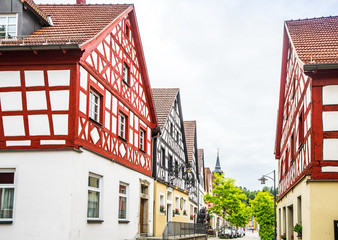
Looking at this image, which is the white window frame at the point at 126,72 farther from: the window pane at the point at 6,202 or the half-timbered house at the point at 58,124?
the window pane at the point at 6,202

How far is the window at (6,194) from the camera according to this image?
12.5 meters

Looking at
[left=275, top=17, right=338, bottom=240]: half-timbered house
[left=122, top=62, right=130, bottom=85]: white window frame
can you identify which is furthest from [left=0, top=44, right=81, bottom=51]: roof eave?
Result: [left=275, top=17, right=338, bottom=240]: half-timbered house

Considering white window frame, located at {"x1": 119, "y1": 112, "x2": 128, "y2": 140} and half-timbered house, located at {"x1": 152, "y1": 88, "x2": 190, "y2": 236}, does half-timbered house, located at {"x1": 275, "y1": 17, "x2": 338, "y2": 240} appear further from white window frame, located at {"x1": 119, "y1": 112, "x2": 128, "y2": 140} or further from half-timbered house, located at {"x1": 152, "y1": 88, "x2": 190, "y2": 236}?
half-timbered house, located at {"x1": 152, "y1": 88, "x2": 190, "y2": 236}

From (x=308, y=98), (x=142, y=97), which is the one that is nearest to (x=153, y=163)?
(x=142, y=97)

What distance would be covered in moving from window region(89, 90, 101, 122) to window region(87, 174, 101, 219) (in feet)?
6.29

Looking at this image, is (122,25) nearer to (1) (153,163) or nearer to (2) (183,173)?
(1) (153,163)

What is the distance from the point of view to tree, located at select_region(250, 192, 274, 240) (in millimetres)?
40112

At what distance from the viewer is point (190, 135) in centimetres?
4216

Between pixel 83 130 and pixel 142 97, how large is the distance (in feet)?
26.5

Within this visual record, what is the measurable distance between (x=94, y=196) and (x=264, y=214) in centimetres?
3184

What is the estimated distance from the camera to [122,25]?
60.2ft

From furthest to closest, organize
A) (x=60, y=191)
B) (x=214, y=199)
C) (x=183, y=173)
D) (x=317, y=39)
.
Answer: (x=214, y=199) → (x=183, y=173) → (x=317, y=39) → (x=60, y=191)

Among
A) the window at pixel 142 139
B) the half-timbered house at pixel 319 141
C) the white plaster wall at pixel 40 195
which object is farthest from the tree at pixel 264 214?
the white plaster wall at pixel 40 195

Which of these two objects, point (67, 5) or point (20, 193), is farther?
point (67, 5)
